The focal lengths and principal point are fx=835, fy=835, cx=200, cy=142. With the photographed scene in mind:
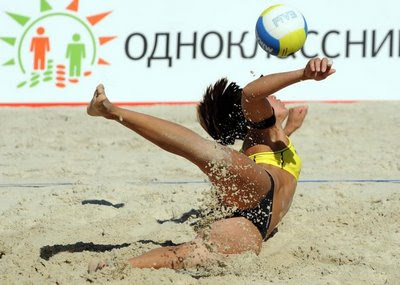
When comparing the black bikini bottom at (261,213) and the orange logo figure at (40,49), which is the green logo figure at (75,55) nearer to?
the orange logo figure at (40,49)

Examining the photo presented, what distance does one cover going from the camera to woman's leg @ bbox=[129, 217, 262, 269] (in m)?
3.78

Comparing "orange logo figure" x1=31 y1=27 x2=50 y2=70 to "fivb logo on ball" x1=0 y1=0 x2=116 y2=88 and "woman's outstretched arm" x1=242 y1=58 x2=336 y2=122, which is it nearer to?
"fivb logo on ball" x1=0 y1=0 x2=116 y2=88

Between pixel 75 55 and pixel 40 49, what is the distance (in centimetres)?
36

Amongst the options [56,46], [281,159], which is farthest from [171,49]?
A: [281,159]

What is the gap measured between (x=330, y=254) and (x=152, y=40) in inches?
166

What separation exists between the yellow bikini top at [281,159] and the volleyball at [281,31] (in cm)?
53

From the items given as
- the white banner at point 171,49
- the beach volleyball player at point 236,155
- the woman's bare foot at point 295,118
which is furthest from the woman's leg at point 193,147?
the white banner at point 171,49

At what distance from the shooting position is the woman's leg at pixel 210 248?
12.4 feet

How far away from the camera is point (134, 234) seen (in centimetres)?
452

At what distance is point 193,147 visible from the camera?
3.78 m

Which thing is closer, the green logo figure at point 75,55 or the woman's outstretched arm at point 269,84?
the woman's outstretched arm at point 269,84

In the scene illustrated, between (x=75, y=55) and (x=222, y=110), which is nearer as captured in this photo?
(x=222, y=110)

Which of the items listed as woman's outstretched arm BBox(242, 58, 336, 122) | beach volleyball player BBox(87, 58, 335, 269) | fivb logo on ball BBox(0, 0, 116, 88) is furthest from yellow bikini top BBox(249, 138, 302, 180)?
fivb logo on ball BBox(0, 0, 116, 88)

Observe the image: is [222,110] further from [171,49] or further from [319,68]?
[171,49]
